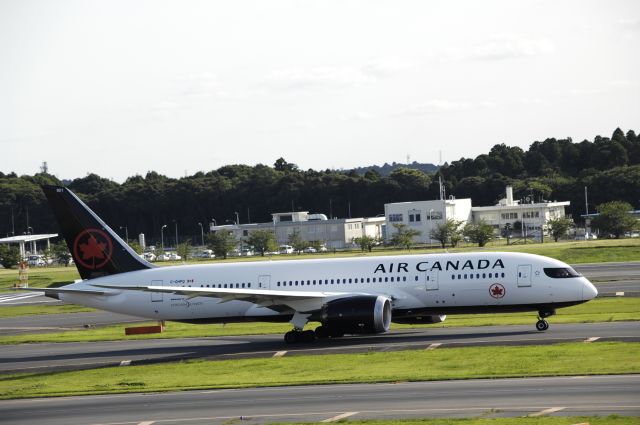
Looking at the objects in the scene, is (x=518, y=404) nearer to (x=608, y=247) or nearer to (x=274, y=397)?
(x=274, y=397)

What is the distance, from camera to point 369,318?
42.6m

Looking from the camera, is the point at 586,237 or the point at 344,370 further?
the point at 586,237

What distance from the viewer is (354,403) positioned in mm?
28781

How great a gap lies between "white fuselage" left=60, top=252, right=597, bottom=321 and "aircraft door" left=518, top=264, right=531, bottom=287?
5 cm

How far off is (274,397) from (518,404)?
8544mm

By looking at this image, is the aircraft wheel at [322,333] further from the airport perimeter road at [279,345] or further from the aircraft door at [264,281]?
the aircraft door at [264,281]

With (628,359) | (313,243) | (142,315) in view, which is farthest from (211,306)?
(313,243)

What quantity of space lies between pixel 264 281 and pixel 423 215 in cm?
11114

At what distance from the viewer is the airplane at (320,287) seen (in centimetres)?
4344

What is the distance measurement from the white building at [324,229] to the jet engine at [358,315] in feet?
399

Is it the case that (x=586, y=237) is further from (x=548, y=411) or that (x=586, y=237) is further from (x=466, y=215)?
(x=548, y=411)

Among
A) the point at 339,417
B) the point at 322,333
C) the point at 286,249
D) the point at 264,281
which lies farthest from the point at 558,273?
the point at 286,249

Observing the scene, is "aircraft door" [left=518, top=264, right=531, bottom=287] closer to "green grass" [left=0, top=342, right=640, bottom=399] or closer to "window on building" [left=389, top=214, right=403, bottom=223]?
"green grass" [left=0, top=342, right=640, bottom=399]

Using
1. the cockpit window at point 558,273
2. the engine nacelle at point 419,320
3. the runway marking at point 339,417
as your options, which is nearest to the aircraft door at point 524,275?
the cockpit window at point 558,273
